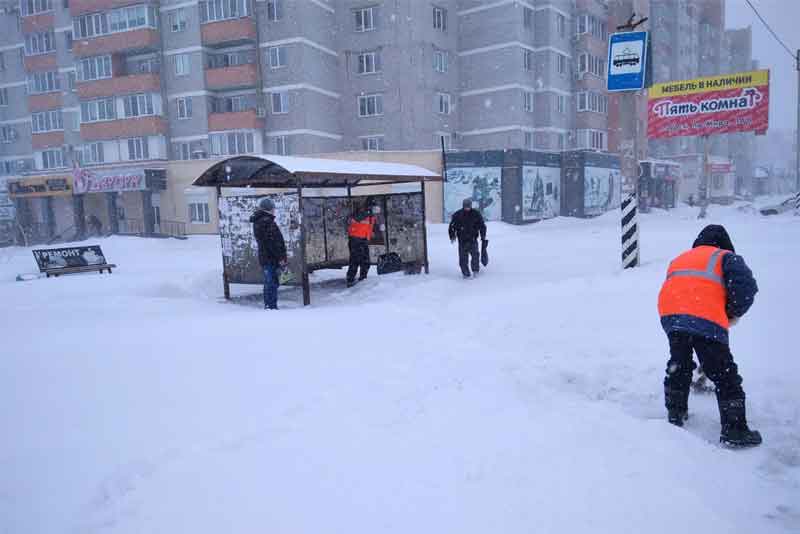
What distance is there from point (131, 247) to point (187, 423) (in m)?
20.0

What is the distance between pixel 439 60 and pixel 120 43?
2051 cm

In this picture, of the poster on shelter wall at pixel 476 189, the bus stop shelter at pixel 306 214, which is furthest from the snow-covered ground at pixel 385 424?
the poster on shelter wall at pixel 476 189

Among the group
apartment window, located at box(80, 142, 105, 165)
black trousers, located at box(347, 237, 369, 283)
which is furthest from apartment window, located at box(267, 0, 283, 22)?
black trousers, located at box(347, 237, 369, 283)

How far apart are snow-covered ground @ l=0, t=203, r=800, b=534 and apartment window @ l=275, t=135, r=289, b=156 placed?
26460mm

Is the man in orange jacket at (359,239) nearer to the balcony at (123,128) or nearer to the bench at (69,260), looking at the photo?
the bench at (69,260)

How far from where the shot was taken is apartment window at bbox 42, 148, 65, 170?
39.2 metres

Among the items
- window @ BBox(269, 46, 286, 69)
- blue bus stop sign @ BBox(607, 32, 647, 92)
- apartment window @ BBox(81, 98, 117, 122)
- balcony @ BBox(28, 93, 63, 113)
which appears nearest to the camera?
blue bus stop sign @ BBox(607, 32, 647, 92)

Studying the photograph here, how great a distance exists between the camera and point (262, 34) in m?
32.6

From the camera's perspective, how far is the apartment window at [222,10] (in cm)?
3247

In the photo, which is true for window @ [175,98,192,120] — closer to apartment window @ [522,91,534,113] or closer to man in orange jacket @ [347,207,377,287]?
apartment window @ [522,91,534,113]

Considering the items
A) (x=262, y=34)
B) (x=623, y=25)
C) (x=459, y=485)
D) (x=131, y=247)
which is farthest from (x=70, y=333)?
(x=262, y=34)

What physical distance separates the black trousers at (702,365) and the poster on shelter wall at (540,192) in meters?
27.1

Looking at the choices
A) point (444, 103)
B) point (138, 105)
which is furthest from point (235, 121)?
point (444, 103)

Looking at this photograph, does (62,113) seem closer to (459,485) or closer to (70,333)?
(70,333)
